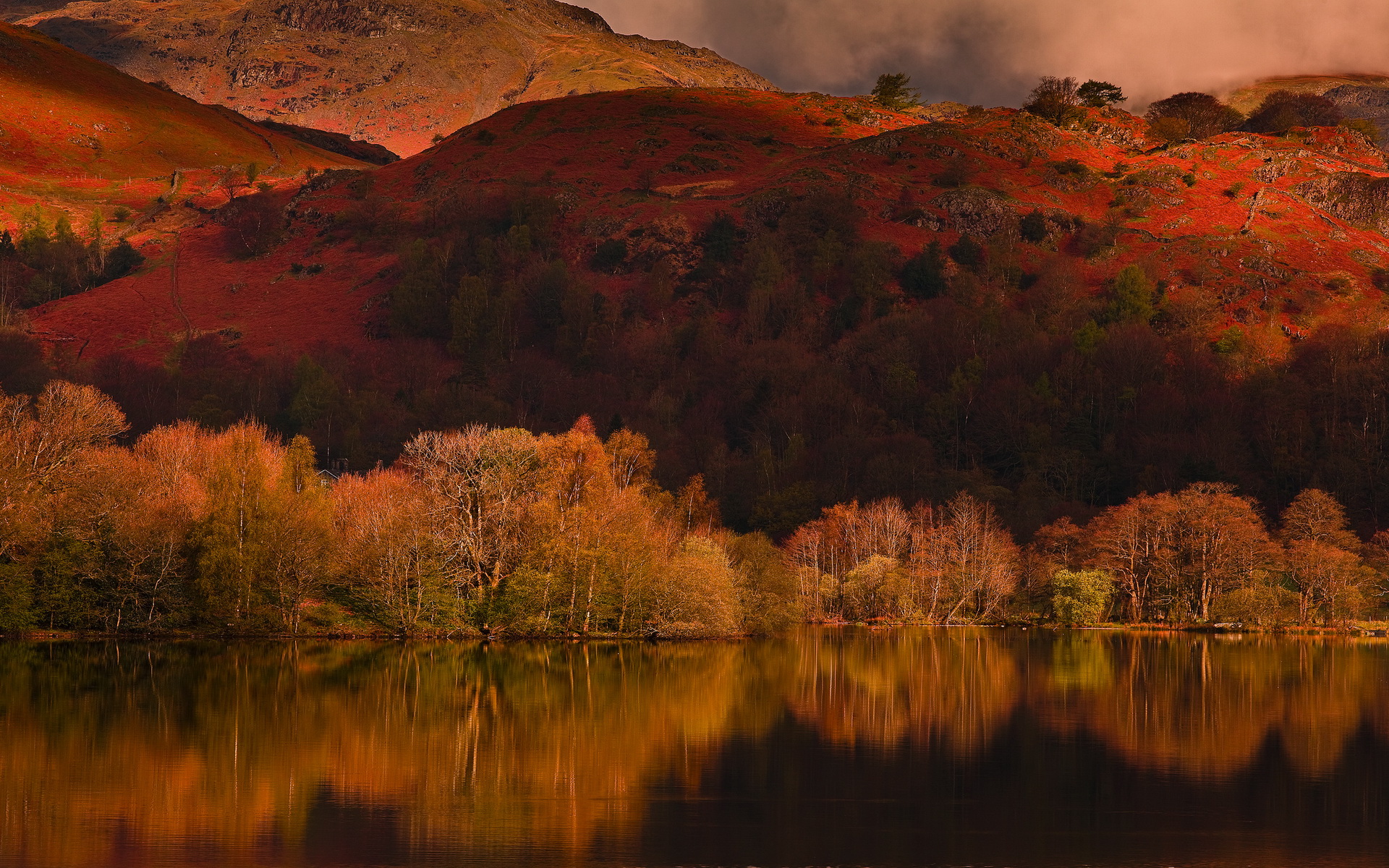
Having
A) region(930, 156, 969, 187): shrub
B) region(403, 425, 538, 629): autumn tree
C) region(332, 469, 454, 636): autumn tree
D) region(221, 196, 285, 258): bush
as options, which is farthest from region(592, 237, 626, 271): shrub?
region(332, 469, 454, 636): autumn tree

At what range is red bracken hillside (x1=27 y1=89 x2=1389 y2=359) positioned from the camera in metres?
158

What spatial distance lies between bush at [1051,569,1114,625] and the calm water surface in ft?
103

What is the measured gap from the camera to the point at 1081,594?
285 feet

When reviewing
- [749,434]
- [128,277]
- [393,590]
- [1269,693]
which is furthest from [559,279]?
[1269,693]

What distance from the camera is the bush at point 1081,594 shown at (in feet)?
284

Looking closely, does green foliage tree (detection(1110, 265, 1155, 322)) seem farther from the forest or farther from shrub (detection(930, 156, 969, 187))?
the forest

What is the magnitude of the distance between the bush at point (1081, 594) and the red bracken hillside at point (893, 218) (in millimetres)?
65620

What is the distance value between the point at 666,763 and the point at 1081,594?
61.3 meters

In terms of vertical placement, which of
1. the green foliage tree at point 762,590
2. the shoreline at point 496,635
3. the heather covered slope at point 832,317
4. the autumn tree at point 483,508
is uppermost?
the heather covered slope at point 832,317

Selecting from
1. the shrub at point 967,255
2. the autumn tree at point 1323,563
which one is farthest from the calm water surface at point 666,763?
the shrub at point 967,255

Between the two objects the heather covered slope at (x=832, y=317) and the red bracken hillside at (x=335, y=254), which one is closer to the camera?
the heather covered slope at (x=832, y=317)

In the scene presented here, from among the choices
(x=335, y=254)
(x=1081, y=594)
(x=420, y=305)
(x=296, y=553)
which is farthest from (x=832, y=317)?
(x=296, y=553)

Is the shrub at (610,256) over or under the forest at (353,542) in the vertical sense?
over

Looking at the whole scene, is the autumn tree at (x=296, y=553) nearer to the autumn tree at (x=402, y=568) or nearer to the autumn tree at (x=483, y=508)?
the autumn tree at (x=402, y=568)
